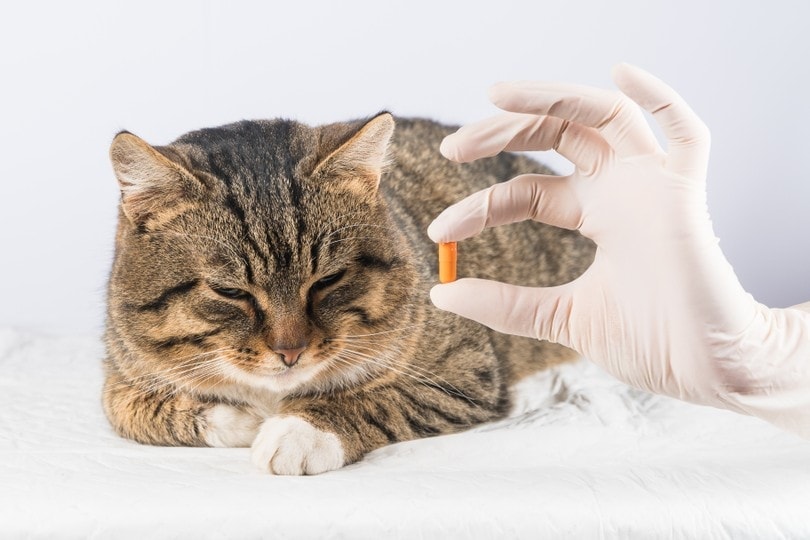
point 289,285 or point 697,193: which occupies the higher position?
point 697,193

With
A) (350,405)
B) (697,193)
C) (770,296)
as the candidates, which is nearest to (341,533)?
(350,405)

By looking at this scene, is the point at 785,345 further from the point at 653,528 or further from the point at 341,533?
the point at 341,533

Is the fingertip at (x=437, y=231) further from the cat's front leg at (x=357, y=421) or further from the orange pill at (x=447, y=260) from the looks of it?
the cat's front leg at (x=357, y=421)

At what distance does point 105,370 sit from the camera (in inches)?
90.2

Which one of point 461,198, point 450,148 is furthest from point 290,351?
point 461,198

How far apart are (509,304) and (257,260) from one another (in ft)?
1.77

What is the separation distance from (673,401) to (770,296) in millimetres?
1614

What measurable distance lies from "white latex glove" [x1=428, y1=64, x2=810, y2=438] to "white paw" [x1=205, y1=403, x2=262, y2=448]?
0.56 metres

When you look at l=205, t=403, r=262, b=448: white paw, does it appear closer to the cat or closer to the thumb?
the cat

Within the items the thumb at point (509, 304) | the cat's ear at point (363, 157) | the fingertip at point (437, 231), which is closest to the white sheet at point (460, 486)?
the thumb at point (509, 304)

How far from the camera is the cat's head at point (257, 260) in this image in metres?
1.79

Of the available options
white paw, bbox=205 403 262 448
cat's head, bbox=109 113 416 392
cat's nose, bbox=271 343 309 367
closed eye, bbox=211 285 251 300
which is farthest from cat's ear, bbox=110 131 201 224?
white paw, bbox=205 403 262 448

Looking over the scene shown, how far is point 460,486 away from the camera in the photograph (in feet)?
5.63

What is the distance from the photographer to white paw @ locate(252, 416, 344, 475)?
5.91 ft
